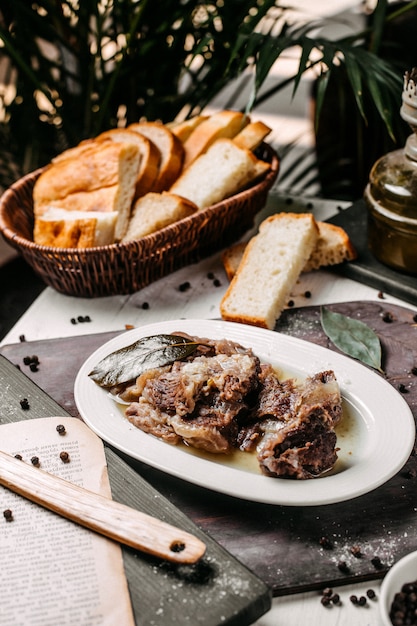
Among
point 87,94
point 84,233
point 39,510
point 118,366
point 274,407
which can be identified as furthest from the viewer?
point 87,94

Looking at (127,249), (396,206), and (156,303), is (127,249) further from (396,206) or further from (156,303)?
(396,206)

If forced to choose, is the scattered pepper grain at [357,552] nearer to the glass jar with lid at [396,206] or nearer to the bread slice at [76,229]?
the glass jar with lid at [396,206]

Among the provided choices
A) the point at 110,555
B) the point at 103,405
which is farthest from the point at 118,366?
the point at 110,555

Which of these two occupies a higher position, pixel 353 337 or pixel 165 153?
pixel 165 153

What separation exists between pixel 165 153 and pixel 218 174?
287 mm

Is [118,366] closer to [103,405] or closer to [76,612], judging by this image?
[103,405]

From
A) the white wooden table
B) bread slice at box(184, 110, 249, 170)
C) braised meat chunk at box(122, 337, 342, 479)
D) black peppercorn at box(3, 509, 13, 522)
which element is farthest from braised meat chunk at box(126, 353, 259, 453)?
bread slice at box(184, 110, 249, 170)

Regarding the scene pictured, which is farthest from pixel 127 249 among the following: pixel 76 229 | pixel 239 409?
pixel 239 409

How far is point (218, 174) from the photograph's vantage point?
267cm

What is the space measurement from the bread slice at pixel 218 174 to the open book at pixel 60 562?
121cm

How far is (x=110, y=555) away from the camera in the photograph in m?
1.49

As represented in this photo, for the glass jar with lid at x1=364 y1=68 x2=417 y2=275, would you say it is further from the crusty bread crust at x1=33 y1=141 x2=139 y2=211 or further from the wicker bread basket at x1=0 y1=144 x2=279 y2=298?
the crusty bread crust at x1=33 y1=141 x2=139 y2=211

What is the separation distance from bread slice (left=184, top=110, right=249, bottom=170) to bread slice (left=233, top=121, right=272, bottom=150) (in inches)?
2.3

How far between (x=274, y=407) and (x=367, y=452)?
0.85ft
